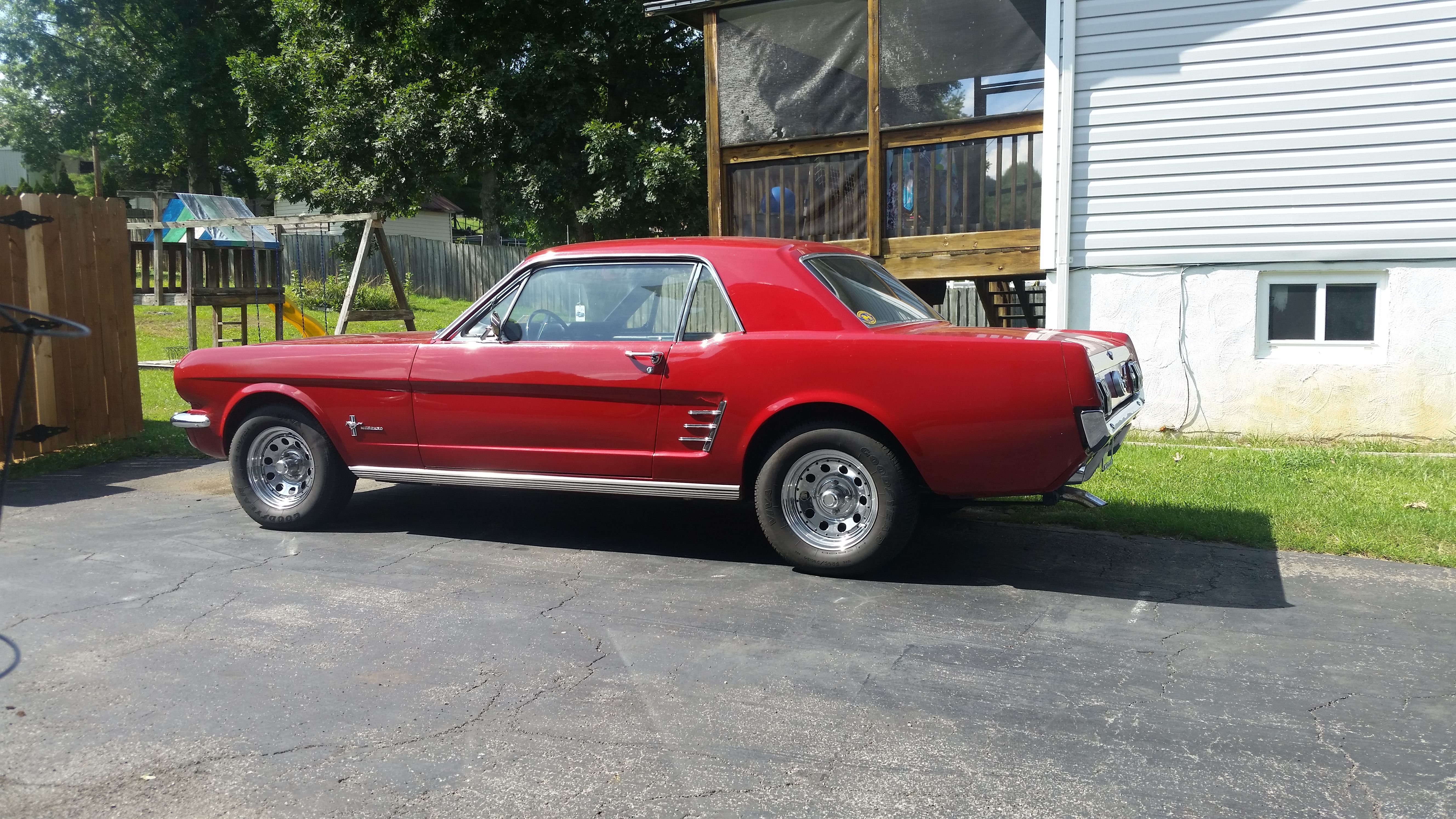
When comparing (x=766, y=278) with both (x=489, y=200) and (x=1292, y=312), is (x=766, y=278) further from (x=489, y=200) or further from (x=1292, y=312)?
(x=489, y=200)

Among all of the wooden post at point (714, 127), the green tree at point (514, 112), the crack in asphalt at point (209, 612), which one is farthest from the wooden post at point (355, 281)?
the crack in asphalt at point (209, 612)

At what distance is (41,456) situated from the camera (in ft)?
28.1

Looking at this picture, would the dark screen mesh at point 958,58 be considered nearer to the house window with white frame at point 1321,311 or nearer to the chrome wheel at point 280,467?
the house window with white frame at point 1321,311

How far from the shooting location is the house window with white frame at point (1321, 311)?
9094 millimetres

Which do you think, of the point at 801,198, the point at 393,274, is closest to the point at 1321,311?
the point at 801,198

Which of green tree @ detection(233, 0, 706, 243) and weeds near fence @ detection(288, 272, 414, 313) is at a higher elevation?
green tree @ detection(233, 0, 706, 243)

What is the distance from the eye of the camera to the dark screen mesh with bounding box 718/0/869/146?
1145cm

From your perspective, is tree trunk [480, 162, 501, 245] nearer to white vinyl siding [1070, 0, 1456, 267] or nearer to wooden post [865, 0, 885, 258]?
wooden post [865, 0, 885, 258]

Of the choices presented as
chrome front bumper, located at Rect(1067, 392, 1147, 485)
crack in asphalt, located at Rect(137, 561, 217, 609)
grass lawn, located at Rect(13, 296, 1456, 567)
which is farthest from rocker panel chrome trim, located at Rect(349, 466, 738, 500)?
grass lawn, located at Rect(13, 296, 1456, 567)

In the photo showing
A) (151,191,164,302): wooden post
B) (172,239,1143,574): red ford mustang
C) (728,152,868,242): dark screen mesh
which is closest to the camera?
(172,239,1143,574): red ford mustang

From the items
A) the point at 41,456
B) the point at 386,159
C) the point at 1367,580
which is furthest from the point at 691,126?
the point at 1367,580

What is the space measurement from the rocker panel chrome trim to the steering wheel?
0.71 metres

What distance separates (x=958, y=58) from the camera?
10820mm

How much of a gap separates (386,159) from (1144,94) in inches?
503
